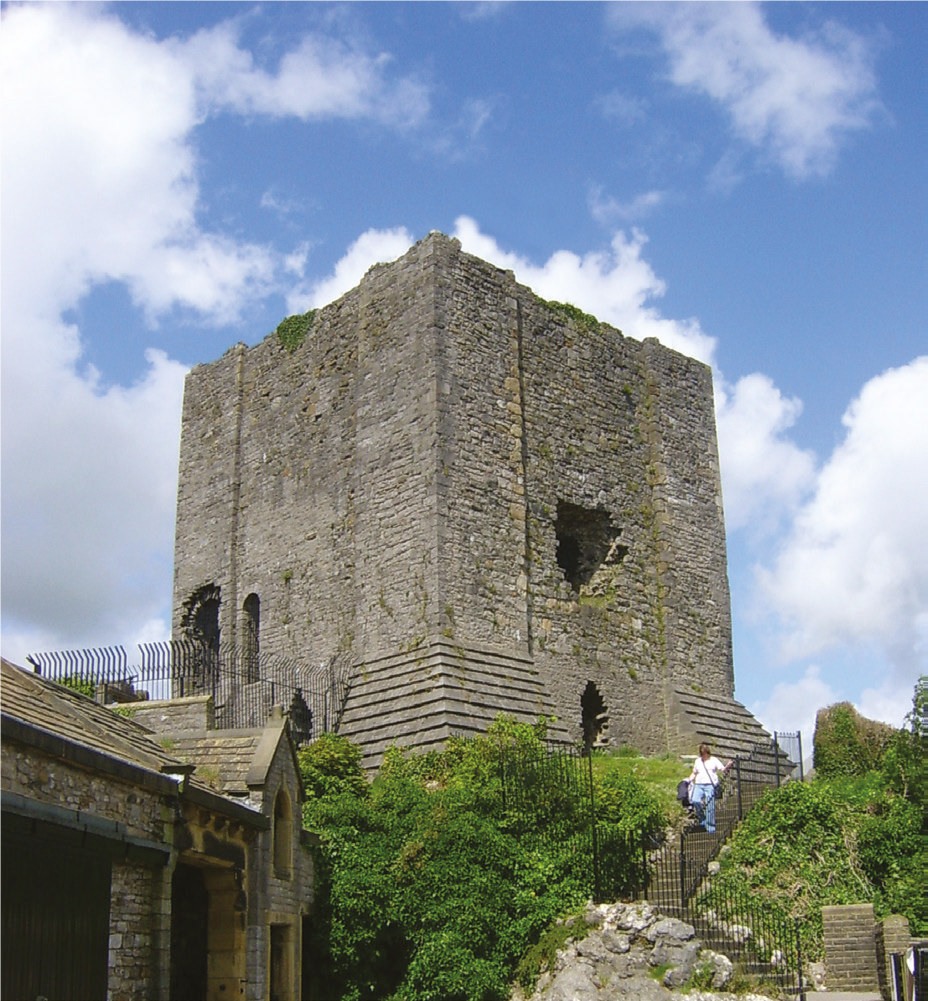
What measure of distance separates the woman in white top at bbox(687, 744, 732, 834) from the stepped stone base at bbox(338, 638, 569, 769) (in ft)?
10.1

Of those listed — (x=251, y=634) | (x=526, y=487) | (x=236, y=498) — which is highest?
(x=236, y=498)

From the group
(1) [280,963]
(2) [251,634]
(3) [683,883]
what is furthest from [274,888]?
(2) [251,634]

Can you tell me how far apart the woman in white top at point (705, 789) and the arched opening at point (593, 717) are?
4.45 m

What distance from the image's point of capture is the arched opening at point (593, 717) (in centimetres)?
2342

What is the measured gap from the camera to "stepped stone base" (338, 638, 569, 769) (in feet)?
65.0

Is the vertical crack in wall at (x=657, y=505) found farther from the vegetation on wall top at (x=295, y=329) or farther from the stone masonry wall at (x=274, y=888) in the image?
the stone masonry wall at (x=274, y=888)

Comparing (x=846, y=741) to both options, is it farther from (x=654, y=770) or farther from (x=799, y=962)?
(x=799, y=962)

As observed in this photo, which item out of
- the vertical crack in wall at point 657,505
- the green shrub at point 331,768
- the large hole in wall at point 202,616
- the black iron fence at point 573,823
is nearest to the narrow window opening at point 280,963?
the green shrub at point 331,768

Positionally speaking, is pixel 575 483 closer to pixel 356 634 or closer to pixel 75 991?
pixel 356 634

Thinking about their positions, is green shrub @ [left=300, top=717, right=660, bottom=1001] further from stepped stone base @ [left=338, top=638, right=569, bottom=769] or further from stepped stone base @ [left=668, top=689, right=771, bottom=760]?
stepped stone base @ [left=668, top=689, right=771, bottom=760]

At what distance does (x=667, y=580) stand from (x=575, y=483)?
297 centimetres

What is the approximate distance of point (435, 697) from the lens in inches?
788

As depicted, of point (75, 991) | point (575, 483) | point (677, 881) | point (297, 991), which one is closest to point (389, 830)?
point (297, 991)

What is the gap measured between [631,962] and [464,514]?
29.3 ft
